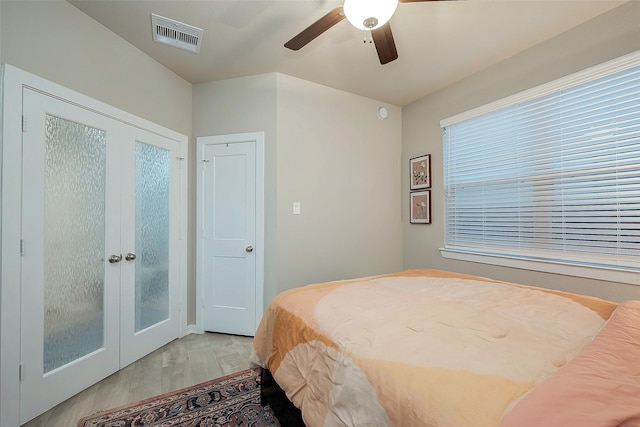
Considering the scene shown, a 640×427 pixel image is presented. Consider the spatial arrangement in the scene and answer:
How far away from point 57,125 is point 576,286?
12.9 ft

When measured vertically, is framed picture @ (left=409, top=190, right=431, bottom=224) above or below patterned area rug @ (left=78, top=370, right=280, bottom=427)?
above

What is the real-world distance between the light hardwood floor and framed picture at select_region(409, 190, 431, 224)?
235 cm

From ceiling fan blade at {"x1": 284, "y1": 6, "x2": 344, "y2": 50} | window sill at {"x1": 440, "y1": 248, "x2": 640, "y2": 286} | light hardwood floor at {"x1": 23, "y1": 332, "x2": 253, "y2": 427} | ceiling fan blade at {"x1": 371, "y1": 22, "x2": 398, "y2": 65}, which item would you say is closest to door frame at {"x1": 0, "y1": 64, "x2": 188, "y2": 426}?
light hardwood floor at {"x1": 23, "y1": 332, "x2": 253, "y2": 427}

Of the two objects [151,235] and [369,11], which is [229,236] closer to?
[151,235]

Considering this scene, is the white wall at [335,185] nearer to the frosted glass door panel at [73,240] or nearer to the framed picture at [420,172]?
the framed picture at [420,172]

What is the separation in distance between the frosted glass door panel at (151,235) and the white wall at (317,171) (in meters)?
0.68

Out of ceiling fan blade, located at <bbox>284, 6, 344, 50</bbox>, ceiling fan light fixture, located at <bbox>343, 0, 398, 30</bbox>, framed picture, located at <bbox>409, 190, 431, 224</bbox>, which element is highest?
ceiling fan blade, located at <bbox>284, 6, 344, 50</bbox>

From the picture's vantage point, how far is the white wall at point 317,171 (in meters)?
2.80

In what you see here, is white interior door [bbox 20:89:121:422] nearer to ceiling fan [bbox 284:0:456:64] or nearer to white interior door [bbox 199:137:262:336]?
white interior door [bbox 199:137:262:336]

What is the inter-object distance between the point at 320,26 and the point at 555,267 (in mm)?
2520

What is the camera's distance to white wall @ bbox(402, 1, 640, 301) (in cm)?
191

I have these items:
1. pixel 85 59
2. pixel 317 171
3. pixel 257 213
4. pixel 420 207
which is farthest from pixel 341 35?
pixel 420 207

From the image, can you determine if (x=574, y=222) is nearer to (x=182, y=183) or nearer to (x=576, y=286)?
(x=576, y=286)

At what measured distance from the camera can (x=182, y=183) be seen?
285cm
